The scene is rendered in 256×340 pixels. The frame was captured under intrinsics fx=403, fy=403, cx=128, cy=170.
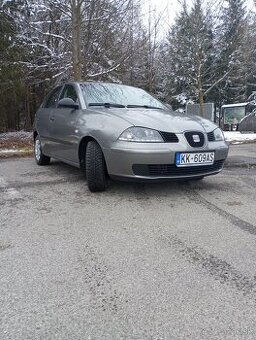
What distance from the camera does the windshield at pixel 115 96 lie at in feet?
18.2

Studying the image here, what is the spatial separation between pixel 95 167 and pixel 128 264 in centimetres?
195

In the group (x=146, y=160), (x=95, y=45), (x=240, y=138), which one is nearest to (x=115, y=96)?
(x=146, y=160)

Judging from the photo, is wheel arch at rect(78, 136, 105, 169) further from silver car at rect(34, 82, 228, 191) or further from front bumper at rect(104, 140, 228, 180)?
front bumper at rect(104, 140, 228, 180)

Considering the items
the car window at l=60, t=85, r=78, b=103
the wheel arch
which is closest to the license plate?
the wheel arch

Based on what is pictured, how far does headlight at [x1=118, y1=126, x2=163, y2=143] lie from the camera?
14.6 ft

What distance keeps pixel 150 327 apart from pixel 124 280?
561 mm

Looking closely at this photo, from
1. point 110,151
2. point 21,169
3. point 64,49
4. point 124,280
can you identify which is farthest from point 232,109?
point 124,280

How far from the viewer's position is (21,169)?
697 cm

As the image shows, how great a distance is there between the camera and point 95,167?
4.68 m

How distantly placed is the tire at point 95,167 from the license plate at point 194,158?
88cm

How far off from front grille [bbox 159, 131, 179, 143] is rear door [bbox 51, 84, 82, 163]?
1.25m

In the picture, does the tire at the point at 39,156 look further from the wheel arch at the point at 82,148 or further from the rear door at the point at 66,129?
the wheel arch at the point at 82,148

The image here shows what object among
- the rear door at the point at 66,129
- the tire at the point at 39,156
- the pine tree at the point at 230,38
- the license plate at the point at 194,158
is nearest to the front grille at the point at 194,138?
the license plate at the point at 194,158

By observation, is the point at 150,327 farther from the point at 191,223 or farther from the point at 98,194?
the point at 98,194
